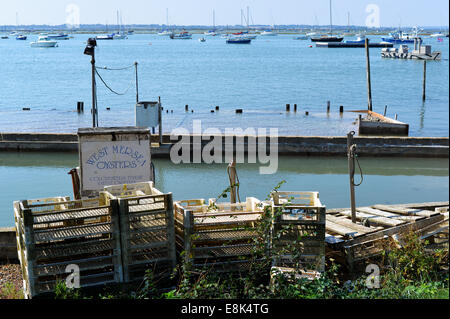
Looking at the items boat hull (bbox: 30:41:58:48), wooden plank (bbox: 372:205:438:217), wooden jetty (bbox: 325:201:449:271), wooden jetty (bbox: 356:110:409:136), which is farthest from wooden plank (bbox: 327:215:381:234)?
boat hull (bbox: 30:41:58:48)

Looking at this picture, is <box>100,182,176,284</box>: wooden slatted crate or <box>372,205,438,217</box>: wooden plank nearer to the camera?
<box>100,182,176,284</box>: wooden slatted crate

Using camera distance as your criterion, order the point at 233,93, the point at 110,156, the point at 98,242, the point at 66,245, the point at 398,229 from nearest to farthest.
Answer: the point at 66,245
the point at 98,242
the point at 398,229
the point at 110,156
the point at 233,93

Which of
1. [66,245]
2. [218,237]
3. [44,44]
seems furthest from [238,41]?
[66,245]

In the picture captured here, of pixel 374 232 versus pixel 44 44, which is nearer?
pixel 374 232

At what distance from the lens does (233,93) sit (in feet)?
191

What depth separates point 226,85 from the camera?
66375 mm

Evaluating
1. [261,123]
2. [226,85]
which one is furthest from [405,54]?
[261,123]

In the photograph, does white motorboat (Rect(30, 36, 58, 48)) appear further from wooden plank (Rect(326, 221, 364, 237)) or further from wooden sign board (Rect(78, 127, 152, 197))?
wooden plank (Rect(326, 221, 364, 237))

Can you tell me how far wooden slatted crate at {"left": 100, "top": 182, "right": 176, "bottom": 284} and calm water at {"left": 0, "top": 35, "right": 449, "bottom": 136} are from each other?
79.8 feet

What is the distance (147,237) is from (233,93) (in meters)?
50.4

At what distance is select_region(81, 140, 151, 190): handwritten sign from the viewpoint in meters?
11.3

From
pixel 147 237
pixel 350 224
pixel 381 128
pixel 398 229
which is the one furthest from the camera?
pixel 381 128

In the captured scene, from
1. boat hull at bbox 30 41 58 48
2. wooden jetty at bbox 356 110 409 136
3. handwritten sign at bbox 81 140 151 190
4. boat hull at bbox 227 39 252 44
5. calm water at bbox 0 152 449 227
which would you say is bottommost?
calm water at bbox 0 152 449 227

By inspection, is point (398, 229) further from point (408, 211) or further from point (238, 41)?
point (238, 41)
